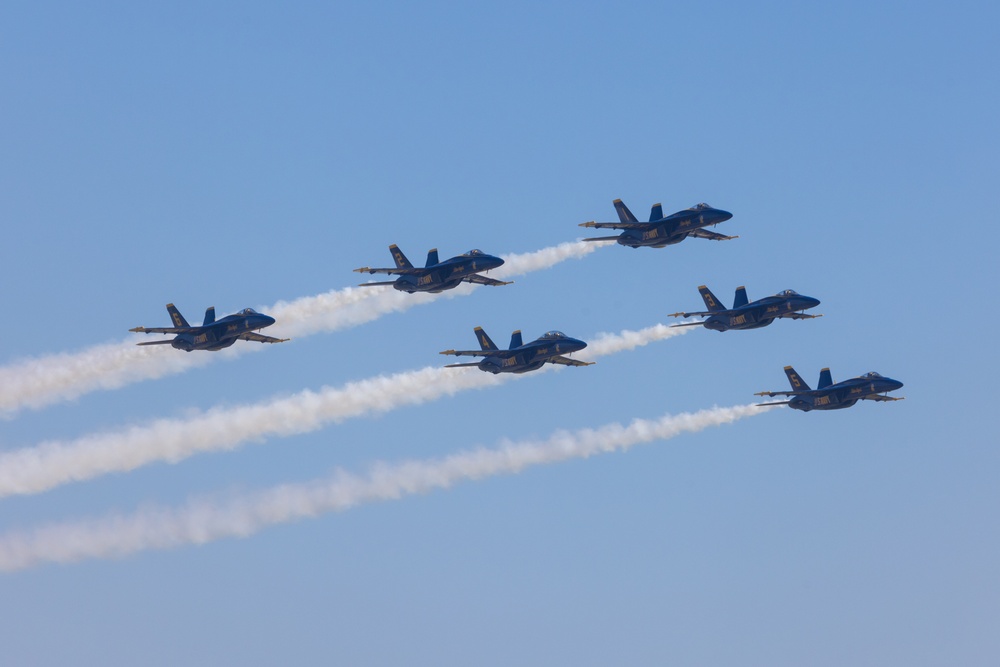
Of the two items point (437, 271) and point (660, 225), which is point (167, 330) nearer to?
point (437, 271)

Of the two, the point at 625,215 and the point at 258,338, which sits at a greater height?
the point at 625,215

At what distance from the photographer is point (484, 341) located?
111 metres

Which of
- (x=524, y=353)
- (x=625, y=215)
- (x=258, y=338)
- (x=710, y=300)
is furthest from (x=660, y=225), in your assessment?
(x=258, y=338)

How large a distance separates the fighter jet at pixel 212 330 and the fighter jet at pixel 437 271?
8529 mm

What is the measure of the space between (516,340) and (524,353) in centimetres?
239

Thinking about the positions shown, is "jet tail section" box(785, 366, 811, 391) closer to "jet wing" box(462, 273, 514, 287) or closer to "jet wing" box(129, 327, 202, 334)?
"jet wing" box(462, 273, 514, 287)

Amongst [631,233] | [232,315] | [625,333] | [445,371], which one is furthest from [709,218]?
[232,315]

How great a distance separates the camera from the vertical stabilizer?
111 m

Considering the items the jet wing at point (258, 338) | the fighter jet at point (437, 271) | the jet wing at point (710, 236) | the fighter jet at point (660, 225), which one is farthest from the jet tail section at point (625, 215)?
the jet wing at point (258, 338)

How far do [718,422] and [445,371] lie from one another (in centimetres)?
2516

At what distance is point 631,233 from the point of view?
11956cm

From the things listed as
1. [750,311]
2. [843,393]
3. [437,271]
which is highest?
[437,271]

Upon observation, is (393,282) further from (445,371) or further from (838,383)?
(838,383)

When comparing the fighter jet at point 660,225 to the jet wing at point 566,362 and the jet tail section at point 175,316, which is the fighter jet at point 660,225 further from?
the jet tail section at point 175,316
